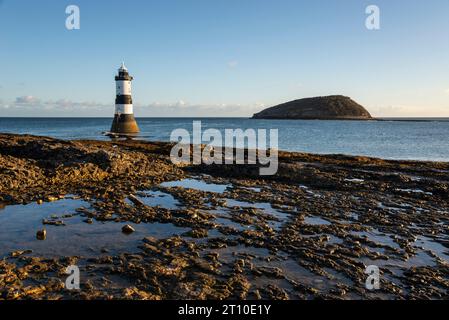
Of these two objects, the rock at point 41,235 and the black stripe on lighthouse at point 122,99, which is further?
the black stripe on lighthouse at point 122,99

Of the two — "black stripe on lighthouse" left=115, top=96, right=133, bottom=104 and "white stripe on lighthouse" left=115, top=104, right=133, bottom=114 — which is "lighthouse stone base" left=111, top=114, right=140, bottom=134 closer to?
"white stripe on lighthouse" left=115, top=104, right=133, bottom=114

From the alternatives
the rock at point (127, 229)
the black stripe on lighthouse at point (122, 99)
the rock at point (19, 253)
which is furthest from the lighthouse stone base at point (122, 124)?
the rock at point (19, 253)

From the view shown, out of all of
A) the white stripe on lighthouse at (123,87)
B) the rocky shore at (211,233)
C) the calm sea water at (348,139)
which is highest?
the white stripe on lighthouse at (123,87)

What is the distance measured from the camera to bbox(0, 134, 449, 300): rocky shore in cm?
702

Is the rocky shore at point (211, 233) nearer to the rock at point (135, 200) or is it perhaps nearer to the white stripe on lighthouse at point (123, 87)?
the rock at point (135, 200)

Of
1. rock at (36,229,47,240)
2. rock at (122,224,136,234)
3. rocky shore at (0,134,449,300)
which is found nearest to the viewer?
rocky shore at (0,134,449,300)

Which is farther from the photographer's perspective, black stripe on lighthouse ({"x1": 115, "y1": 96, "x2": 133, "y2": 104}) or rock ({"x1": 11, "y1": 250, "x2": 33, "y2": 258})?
black stripe on lighthouse ({"x1": 115, "y1": 96, "x2": 133, "y2": 104})

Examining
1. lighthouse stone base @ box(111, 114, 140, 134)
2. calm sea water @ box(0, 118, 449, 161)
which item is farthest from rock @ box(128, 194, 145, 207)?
lighthouse stone base @ box(111, 114, 140, 134)

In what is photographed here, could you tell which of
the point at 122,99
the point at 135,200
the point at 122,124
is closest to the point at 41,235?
the point at 135,200

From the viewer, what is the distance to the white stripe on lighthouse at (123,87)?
2091 inches

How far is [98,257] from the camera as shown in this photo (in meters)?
8.16

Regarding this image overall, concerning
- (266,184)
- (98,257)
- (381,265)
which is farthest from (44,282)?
(266,184)

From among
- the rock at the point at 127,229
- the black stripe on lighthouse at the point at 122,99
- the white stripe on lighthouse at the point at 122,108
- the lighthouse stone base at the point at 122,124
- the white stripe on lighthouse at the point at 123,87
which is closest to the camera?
the rock at the point at 127,229

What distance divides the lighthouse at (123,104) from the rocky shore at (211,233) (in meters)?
36.2
